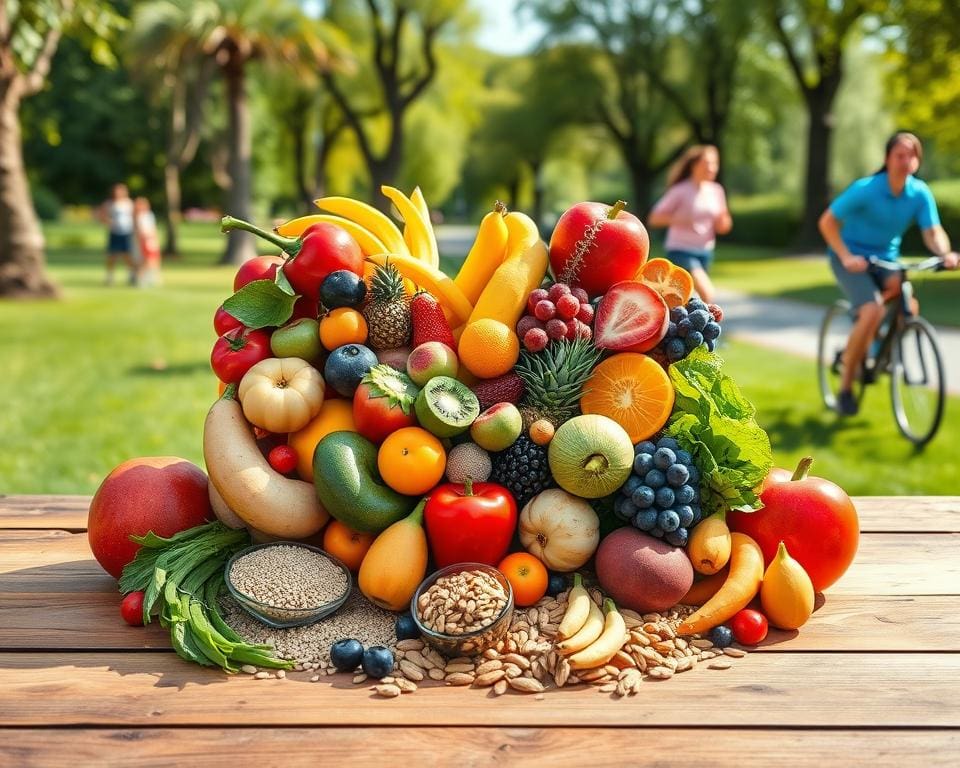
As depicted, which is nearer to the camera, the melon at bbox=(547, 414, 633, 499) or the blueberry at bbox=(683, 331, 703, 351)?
the melon at bbox=(547, 414, 633, 499)

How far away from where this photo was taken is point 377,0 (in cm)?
2489

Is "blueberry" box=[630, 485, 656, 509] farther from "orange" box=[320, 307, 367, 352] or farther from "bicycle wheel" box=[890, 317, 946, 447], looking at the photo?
"bicycle wheel" box=[890, 317, 946, 447]

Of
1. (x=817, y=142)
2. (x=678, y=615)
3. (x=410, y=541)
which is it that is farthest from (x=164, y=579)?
(x=817, y=142)

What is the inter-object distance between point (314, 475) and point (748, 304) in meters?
13.7

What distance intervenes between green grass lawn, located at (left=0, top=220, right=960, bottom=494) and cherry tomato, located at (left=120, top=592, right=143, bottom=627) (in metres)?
2.25

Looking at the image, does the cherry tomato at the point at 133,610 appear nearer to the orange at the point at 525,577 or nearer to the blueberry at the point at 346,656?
the blueberry at the point at 346,656

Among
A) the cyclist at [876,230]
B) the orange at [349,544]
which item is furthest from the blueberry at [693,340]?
the cyclist at [876,230]

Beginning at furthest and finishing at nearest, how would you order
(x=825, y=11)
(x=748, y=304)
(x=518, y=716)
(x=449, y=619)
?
(x=748, y=304), (x=825, y=11), (x=449, y=619), (x=518, y=716)

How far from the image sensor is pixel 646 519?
2.06m

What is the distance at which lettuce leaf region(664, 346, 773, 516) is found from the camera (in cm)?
211

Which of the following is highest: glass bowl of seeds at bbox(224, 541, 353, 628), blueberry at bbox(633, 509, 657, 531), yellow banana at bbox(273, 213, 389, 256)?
yellow banana at bbox(273, 213, 389, 256)

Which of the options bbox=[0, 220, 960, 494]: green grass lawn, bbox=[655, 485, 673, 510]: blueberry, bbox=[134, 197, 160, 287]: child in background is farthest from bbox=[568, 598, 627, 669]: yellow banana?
bbox=[134, 197, 160, 287]: child in background

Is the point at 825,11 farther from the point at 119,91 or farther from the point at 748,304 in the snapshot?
the point at 119,91

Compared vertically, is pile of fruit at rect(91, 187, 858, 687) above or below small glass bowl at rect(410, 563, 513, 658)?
above
